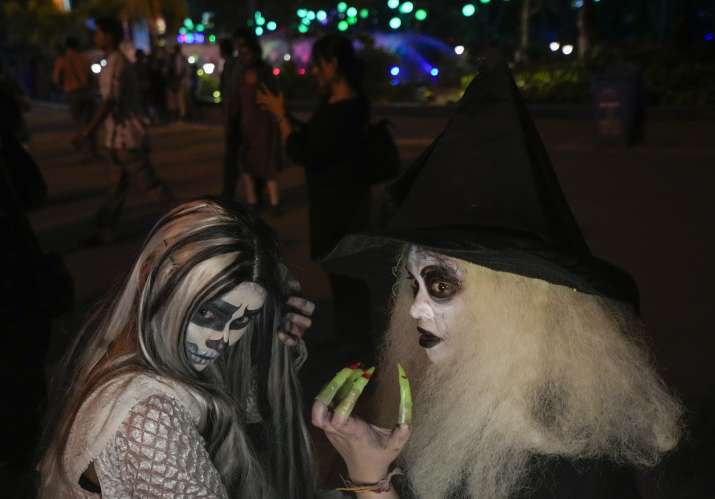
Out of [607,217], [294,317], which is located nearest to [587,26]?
[607,217]

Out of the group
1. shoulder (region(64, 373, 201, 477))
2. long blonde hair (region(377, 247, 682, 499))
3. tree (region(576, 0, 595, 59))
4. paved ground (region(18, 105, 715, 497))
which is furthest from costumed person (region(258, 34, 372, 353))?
tree (region(576, 0, 595, 59))

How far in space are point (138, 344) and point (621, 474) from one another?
1.03 metres

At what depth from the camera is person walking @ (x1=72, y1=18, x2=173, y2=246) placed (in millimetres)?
7008

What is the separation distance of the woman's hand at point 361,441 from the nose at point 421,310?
0.84ft

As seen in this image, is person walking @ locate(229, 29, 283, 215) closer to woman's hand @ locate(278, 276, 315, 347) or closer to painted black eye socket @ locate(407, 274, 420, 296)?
woman's hand @ locate(278, 276, 315, 347)

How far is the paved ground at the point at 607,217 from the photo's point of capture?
197 inches

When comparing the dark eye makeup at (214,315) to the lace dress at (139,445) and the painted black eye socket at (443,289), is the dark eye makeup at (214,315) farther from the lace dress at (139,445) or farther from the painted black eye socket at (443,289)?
the painted black eye socket at (443,289)

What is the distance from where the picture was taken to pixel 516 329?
1.70 m

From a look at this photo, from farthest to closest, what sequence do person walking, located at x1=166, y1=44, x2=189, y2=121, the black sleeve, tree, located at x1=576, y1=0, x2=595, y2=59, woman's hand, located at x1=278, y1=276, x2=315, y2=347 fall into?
tree, located at x1=576, y1=0, x2=595, y2=59, person walking, located at x1=166, y1=44, x2=189, y2=121, the black sleeve, woman's hand, located at x1=278, y1=276, x2=315, y2=347

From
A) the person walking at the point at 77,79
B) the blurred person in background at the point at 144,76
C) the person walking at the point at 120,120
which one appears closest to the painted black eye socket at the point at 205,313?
the person walking at the point at 120,120

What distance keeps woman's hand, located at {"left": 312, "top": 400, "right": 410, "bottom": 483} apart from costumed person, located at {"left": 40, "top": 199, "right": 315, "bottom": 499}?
0.25 meters

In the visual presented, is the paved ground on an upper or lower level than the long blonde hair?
lower

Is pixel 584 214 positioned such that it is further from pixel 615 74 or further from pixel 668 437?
pixel 668 437

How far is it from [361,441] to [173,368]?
423 mm
